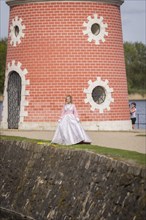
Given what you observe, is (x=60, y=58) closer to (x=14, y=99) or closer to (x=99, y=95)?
(x=99, y=95)

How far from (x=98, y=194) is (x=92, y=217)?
1.65ft

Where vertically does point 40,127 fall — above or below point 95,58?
below

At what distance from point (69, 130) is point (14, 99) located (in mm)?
10380

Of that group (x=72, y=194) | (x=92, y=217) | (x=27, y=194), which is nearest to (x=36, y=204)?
(x=27, y=194)

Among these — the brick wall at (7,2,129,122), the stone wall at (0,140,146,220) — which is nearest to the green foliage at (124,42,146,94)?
the brick wall at (7,2,129,122)

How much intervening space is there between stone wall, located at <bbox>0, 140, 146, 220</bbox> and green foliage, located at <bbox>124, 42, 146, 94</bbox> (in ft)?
285

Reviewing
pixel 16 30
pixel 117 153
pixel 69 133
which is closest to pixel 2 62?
pixel 16 30

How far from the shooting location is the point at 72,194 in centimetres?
2548

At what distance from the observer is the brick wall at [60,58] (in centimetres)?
3791

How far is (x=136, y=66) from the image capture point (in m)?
128

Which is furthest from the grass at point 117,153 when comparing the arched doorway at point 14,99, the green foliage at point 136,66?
the green foliage at point 136,66

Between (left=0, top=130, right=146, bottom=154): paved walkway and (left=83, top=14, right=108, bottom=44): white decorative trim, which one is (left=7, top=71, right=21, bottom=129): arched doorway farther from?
(left=83, top=14, right=108, bottom=44): white decorative trim

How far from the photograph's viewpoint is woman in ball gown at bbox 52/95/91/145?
29.5 meters

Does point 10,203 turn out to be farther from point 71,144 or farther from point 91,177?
point 91,177
